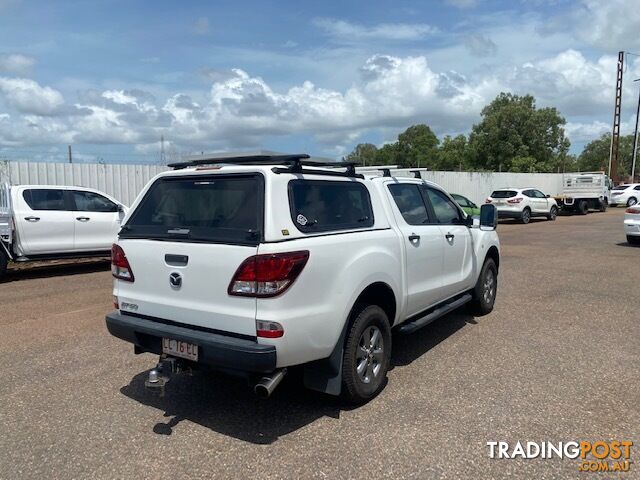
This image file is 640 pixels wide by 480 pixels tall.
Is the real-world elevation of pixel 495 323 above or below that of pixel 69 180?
below

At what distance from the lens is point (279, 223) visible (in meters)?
3.46

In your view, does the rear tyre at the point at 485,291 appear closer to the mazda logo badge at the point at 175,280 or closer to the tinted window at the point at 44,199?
the mazda logo badge at the point at 175,280

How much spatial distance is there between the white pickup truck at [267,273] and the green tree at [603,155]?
9107 centimetres

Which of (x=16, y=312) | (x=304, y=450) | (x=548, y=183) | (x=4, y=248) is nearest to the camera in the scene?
(x=304, y=450)

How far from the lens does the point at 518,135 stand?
150ft

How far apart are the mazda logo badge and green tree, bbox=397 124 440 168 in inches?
3159

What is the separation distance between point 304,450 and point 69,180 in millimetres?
12744

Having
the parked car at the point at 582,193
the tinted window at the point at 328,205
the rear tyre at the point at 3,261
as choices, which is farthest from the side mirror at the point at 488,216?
the parked car at the point at 582,193

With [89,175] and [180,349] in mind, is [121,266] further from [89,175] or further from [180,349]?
[89,175]

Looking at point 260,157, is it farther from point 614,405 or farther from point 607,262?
point 607,262

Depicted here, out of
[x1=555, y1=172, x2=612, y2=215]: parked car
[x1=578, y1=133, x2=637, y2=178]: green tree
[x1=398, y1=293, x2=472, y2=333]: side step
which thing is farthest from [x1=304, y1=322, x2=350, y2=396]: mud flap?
[x1=578, y1=133, x2=637, y2=178]: green tree

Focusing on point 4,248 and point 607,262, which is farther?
point 607,262

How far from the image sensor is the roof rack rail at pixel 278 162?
12.4ft

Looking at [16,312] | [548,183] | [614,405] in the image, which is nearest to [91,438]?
[614,405]
